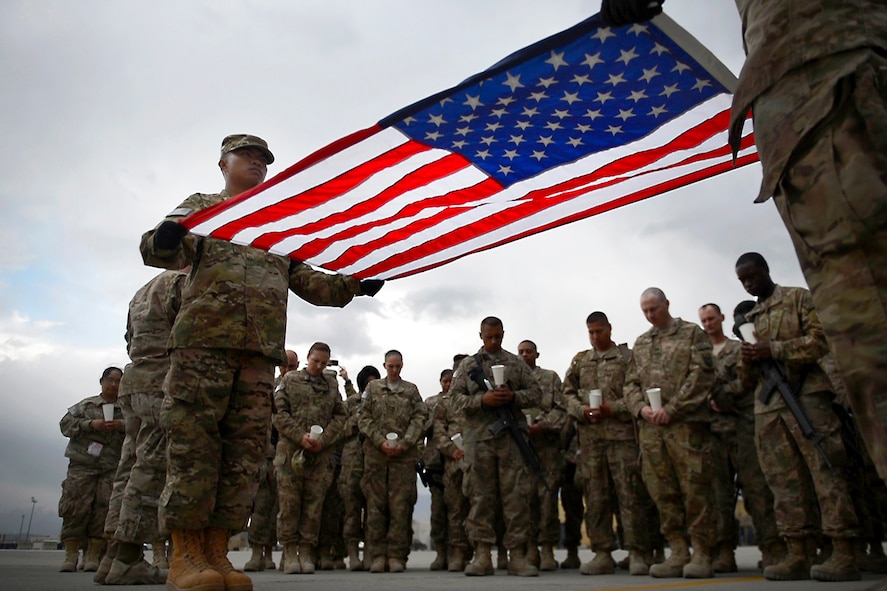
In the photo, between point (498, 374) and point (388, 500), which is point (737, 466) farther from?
point (388, 500)

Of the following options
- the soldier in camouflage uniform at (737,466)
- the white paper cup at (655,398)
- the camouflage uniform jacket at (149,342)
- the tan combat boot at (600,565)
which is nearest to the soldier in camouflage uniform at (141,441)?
the camouflage uniform jacket at (149,342)

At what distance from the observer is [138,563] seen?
4.64 metres

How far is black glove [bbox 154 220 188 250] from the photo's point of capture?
141 inches

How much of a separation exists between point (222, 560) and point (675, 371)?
13.2 feet

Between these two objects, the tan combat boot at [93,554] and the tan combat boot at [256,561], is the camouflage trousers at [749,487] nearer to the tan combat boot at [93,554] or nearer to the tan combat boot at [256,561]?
the tan combat boot at [256,561]

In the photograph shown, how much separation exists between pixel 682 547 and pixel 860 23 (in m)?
4.78

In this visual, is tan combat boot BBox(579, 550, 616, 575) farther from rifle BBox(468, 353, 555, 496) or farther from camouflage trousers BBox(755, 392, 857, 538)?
camouflage trousers BBox(755, 392, 857, 538)

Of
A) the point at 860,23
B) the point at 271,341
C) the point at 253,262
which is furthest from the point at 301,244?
the point at 860,23

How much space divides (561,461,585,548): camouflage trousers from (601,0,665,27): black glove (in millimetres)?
6385

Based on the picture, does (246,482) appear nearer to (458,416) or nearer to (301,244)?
(301,244)

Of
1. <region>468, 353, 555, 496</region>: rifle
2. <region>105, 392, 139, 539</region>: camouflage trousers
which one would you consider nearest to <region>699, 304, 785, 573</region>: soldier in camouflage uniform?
<region>468, 353, 555, 496</region>: rifle

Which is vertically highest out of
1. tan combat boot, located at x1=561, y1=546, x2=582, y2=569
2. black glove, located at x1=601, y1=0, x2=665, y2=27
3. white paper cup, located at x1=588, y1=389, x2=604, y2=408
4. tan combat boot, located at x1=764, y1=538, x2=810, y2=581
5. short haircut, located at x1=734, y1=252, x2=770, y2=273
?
short haircut, located at x1=734, y1=252, x2=770, y2=273

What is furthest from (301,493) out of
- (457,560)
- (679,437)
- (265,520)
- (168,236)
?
(168,236)

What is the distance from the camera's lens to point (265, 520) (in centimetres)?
848
